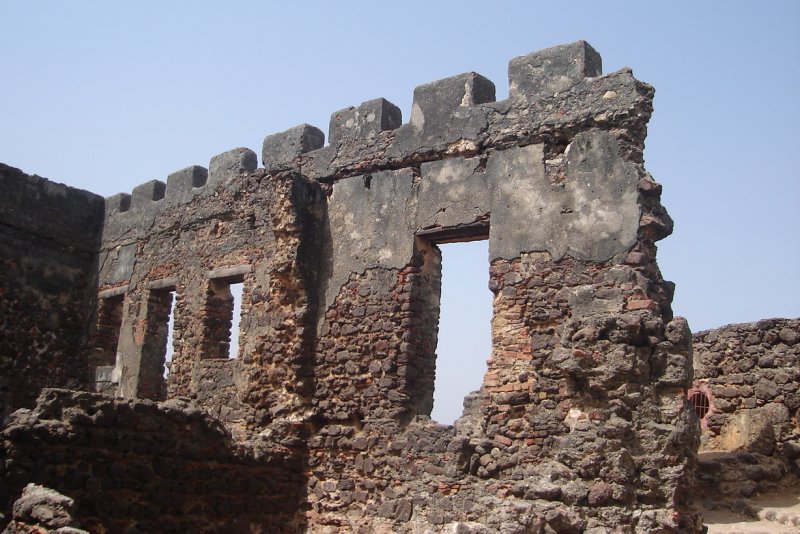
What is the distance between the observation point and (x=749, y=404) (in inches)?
442

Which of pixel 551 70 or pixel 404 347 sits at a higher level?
pixel 551 70

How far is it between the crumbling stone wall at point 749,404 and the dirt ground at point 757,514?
219mm

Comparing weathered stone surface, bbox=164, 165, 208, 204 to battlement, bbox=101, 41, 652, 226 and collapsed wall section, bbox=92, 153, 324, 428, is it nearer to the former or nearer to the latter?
collapsed wall section, bbox=92, 153, 324, 428

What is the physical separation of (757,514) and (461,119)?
5.26 m

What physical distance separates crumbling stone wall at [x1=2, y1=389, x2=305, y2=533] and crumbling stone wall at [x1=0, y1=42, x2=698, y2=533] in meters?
0.22

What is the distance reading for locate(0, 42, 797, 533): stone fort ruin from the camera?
6785 mm

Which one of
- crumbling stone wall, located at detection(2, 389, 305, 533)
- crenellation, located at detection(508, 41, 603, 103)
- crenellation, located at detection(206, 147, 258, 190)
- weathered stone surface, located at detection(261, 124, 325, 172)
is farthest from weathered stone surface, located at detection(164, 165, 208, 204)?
crenellation, located at detection(508, 41, 603, 103)

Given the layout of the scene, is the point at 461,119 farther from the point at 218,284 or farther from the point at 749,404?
the point at 749,404

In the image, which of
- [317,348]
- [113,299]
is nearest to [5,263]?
[113,299]

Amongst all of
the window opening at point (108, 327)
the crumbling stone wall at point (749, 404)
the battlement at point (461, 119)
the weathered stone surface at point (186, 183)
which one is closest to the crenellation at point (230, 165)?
the battlement at point (461, 119)

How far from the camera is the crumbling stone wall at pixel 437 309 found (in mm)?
6863

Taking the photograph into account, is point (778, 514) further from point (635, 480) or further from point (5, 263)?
point (5, 263)

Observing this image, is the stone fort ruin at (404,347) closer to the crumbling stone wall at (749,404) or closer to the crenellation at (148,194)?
the crenellation at (148,194)

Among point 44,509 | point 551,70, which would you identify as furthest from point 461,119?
point 44,509
